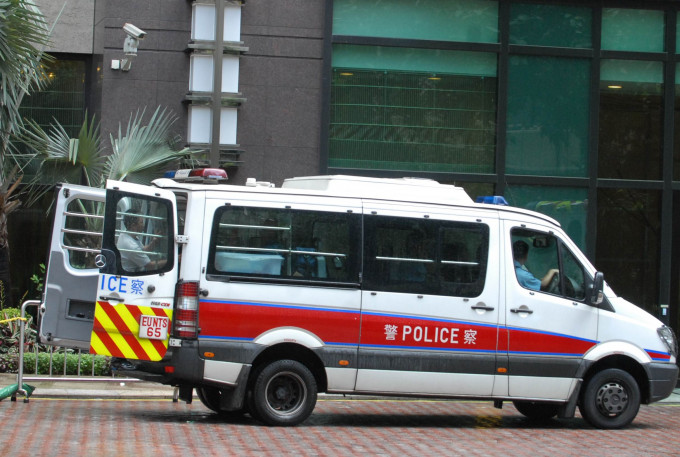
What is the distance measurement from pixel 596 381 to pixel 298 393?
3367 millimetres

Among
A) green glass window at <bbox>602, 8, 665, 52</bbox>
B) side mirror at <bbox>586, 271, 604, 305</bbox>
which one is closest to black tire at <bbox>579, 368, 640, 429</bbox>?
side mirror at <bbox>586, 271, 604, 305</bbox>

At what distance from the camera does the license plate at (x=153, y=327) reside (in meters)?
10.6

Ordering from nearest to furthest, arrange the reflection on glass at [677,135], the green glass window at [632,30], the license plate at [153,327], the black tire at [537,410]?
1. the license plate at [153,327]
2. the black tire at [537,410]
3. the green glass window at [632,30]
4. the reflection on glass at [677,135]

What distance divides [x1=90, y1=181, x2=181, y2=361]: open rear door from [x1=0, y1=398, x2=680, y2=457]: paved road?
0.86 metres

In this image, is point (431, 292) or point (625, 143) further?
point (625, 143)

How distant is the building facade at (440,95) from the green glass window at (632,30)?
23mm

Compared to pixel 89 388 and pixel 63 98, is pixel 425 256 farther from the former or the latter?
pixel 63 98

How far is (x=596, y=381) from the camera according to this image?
38.8 feet

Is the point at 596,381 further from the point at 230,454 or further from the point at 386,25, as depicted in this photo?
the point at 386,25

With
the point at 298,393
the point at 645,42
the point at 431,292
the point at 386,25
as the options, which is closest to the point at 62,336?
Result: the point at 298,393

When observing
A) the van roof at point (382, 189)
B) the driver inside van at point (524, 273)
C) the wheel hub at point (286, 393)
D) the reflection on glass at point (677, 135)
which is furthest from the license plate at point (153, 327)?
the reflection on glass at point (677, 135)

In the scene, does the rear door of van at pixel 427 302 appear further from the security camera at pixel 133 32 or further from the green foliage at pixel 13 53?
the green foliage at pixel 13 53

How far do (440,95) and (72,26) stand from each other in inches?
239

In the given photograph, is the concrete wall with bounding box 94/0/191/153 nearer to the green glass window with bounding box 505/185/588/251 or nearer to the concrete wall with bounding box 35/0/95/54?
the concrete wall with bounding box 35/0/95/54
